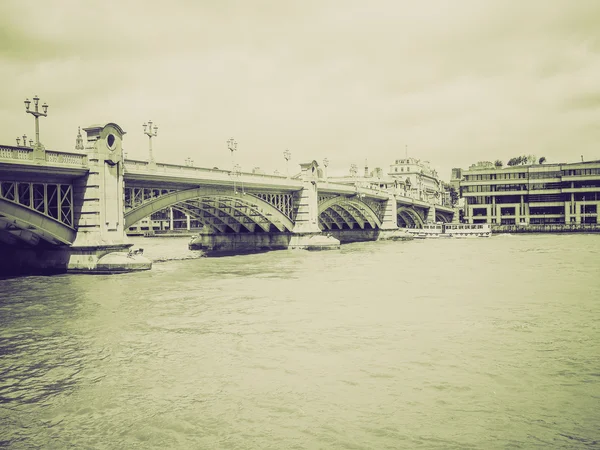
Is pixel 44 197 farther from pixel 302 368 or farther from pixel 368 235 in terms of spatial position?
pixel 368 235

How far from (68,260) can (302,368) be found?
28868mm

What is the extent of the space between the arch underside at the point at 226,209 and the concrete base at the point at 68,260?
16.4 ft

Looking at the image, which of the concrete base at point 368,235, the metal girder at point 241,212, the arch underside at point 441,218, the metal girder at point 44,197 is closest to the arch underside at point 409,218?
the concrete base at point 368,235

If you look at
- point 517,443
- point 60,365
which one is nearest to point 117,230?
point 60,365

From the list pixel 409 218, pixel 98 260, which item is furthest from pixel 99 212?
pixel 409 218

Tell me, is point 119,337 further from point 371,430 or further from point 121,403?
point 371,430

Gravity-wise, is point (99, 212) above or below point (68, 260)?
above

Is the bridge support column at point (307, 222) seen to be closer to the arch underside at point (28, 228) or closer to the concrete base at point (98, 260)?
the concrete base at point (98, 260)

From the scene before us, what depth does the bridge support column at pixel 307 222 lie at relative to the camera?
223 feet

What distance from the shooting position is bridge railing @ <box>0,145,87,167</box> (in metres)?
32.3

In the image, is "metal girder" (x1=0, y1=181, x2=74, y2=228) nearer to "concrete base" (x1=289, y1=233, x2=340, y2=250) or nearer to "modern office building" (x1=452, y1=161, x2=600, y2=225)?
"concrete base" (x1=289, y1=233, x2=340, y2=250)

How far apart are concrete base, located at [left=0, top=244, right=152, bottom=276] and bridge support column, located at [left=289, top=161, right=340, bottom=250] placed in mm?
28897

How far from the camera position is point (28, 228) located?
36.0 metres

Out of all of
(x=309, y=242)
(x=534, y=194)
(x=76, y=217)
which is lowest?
(x=309, y=242)
